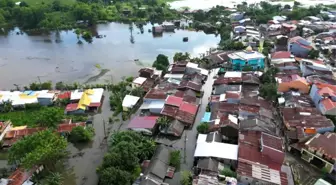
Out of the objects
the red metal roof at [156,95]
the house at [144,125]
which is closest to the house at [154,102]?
the red metal roof at [156,95]

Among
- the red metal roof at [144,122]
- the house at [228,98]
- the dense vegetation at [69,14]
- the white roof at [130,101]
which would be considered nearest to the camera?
the red metal roof at [144,122]

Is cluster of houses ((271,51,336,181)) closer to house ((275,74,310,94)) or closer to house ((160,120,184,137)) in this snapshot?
house ((275,74,310,94))

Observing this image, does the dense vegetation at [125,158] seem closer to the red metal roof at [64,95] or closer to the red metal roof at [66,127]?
the red metal roof at [66,127]

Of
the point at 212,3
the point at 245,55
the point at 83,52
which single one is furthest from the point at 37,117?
the point at 212,3

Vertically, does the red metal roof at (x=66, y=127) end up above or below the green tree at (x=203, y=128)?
below

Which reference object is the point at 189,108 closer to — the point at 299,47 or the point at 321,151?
the point at 321,151

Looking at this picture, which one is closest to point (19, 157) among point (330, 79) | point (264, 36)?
point (330, 79)

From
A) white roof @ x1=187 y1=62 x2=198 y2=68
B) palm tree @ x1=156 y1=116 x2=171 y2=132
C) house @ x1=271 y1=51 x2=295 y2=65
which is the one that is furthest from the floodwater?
palm tree @ x1=156 y1=116 x2=171 y2=132
